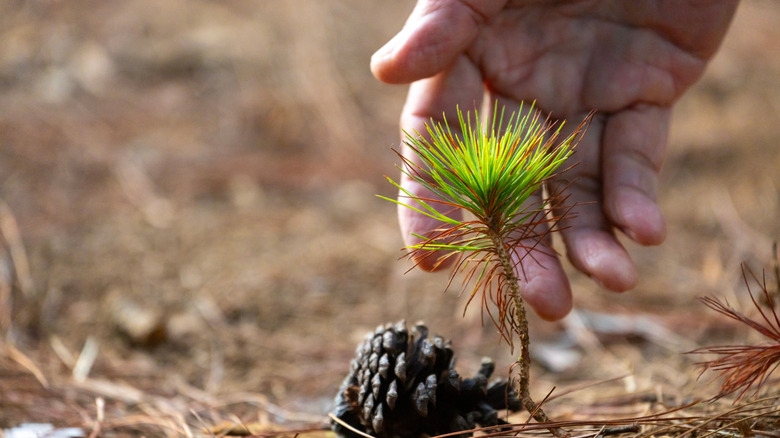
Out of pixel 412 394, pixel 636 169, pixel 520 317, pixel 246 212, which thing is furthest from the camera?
pixel 246 212

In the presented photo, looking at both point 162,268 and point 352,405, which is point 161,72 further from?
point 352,405

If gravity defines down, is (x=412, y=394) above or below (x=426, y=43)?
below

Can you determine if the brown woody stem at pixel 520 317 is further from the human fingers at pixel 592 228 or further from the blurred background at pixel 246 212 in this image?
the blurred background at pixel 246 212

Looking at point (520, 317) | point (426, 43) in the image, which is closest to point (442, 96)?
point (426, 43)

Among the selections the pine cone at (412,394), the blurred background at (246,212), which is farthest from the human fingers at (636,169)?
the blurred background at (246,212)

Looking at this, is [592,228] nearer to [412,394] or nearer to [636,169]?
[636,169]

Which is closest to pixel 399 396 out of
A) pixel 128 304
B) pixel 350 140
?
pixel 128 304

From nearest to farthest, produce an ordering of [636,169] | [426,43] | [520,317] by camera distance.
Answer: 1. [520,317]
2. [426,43]
3. [636,169]
